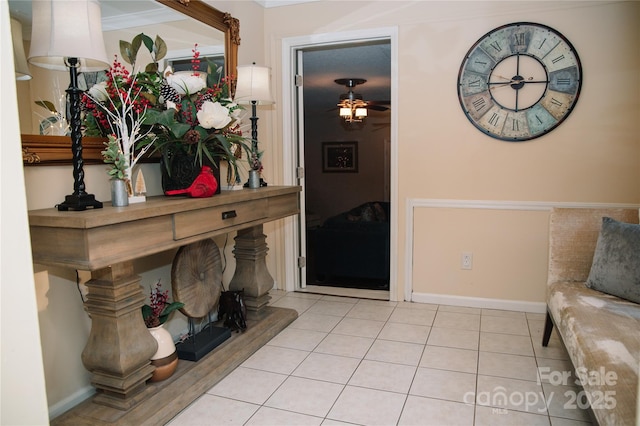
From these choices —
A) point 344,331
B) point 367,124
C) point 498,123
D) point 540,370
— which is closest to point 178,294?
point 344,331

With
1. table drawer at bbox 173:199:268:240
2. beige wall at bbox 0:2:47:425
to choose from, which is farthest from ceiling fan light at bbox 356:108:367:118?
beige wall at bbox 0:2:47:425

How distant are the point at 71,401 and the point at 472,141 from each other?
287cm

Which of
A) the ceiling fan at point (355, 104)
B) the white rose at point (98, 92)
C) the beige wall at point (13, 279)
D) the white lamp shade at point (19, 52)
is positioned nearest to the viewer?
the beige wall at point (13, 279)

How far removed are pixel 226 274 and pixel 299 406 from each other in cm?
141

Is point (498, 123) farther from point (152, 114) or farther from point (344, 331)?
point (152, 114)

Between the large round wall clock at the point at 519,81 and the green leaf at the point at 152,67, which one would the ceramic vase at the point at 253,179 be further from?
the large round wall clock at the point at 519,81

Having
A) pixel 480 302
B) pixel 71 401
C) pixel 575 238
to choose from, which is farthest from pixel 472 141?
pixel 71 401

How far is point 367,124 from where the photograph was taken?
6.38 metres

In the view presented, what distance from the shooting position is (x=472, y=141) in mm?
3223

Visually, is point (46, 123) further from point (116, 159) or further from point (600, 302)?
point (600, 302)

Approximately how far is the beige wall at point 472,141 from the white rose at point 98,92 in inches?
23.7

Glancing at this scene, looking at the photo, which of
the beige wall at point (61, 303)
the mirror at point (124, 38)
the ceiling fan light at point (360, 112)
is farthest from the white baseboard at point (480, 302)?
the ceiling fan light at point (360, 112)

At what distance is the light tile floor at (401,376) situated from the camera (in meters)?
1.95

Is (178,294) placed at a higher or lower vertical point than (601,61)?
lower
